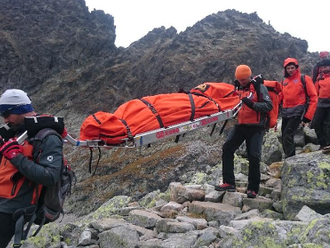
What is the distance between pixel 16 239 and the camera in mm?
3967

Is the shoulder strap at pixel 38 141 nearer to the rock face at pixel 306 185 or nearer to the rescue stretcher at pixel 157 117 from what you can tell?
the rescue stretcher at pixel 157 117

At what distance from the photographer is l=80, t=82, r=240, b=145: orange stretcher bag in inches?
239

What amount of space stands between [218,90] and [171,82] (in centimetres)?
6488

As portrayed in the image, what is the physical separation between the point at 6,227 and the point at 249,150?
538 centimetres

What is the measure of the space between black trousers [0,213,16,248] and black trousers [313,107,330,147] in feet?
30.2

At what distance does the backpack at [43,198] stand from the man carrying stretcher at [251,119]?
4375 millimetres

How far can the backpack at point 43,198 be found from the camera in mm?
4031

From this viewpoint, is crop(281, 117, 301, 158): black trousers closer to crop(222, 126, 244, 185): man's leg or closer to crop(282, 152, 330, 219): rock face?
crop(282, 152, 330, 219): rock face

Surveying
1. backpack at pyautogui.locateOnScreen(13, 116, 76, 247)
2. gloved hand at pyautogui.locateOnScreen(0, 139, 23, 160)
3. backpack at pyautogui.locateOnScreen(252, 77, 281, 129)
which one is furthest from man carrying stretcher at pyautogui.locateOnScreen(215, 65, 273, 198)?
gloved hand at pyautogui.locateOnScreen(0, 139, 23, 160)

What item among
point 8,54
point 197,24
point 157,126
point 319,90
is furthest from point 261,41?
point 157,126

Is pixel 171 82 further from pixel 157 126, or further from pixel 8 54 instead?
pixel 157 126

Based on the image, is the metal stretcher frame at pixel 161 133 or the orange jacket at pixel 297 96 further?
the orange jacket at pixel 297 96

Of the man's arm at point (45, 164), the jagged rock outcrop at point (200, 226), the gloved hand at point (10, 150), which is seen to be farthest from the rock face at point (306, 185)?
the gloved hand at point (10, 150)

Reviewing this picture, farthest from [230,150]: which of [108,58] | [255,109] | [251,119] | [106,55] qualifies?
[106,55]
